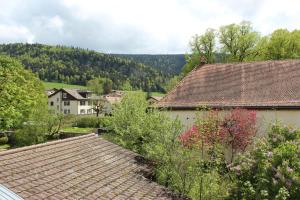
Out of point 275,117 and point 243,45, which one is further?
point 243,45

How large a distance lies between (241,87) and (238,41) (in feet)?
66.2

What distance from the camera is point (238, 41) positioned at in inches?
1786

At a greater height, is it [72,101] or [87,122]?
[72,101]

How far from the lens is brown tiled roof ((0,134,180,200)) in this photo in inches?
337

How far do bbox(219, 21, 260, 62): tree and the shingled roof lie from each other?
53.4ft

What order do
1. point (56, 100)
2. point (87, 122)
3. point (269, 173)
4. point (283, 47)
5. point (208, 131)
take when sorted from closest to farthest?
point (269, 173)
point (208, 131)
point (283, 47)
point (87, 122)
point (56, 100)

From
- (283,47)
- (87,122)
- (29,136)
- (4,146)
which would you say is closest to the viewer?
(29,136)

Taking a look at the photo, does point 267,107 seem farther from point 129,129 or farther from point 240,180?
point 240,180

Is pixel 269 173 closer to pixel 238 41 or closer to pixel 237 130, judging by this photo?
pixel 237 130

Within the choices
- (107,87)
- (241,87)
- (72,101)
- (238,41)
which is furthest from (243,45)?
(107,87)

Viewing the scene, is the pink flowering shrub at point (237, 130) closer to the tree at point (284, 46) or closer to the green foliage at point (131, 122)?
the green foliage at point (131, 122)

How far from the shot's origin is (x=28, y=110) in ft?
127

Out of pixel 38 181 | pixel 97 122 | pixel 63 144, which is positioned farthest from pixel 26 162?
pixel 97 122

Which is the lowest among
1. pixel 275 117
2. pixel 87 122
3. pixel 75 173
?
pixel 87 122
